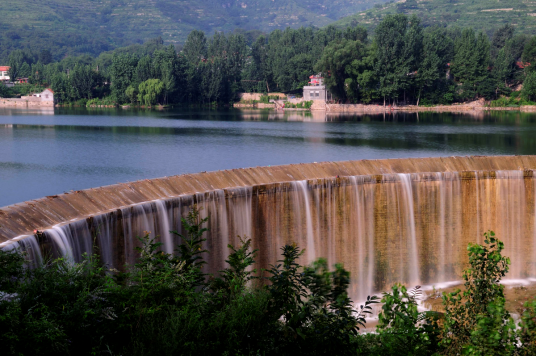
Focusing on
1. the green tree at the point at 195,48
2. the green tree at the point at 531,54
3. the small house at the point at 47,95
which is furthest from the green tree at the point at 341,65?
the small house at the point at 47,95

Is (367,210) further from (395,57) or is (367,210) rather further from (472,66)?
(472,66)

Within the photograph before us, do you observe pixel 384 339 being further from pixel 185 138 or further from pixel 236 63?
pixel 236 63

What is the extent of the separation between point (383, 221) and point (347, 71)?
3314 inches

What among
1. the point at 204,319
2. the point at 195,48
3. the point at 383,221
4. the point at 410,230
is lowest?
the point at 410,230

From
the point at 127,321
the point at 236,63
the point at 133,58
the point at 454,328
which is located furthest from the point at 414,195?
the point at 236,63

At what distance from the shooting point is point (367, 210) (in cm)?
2000

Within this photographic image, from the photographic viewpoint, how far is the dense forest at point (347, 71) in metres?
100

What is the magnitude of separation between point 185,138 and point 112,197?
39.0m

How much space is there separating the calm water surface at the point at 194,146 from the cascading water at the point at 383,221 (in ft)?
47.6

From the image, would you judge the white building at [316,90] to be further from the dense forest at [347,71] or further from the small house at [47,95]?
the small house at [47,95]

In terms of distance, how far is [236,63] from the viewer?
133500 mm

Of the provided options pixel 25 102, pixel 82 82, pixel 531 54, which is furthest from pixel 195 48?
pixel 531 54

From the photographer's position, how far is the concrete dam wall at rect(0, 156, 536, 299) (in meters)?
17.1

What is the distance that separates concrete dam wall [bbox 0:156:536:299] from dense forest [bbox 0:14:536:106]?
79.1m
